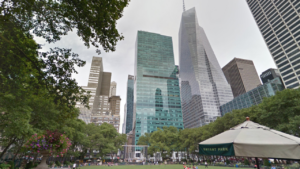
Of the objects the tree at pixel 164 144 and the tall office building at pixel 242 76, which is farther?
the tall office building at pixel 242 76

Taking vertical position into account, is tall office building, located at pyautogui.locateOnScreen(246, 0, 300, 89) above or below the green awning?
Result: above

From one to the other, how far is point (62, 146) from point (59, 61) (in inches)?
642

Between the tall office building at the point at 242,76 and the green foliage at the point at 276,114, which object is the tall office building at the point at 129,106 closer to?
the tall office building at the point at 242,76

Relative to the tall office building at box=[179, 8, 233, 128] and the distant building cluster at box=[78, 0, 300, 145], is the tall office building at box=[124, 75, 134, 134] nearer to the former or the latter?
the distant building cluster at box=[78, 0, 300, 145]

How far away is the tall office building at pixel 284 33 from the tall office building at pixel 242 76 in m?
61.9

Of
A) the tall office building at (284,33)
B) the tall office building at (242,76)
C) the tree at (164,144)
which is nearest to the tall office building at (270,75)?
the tall office building at (242,76)

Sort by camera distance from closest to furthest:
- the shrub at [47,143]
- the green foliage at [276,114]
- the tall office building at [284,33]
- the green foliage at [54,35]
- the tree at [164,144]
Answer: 1. the green foliage at [54,35]
2. the shrub at [47,143]
3. the green foliage at [276,114]
4. the tree at [164,144]
5. the tall office building at [284,33]

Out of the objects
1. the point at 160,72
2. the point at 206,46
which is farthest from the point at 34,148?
the point at 206,46

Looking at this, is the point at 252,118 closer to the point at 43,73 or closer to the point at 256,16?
the point at 43,73

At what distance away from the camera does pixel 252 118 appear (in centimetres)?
2609

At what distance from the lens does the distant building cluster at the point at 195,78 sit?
242ft

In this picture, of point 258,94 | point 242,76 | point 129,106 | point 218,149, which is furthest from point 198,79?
point 218,149

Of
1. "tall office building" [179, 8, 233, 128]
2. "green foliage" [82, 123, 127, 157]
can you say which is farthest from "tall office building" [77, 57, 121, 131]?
"tall office building" [179, 8, 233, 128]

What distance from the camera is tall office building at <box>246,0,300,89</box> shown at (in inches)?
2672
